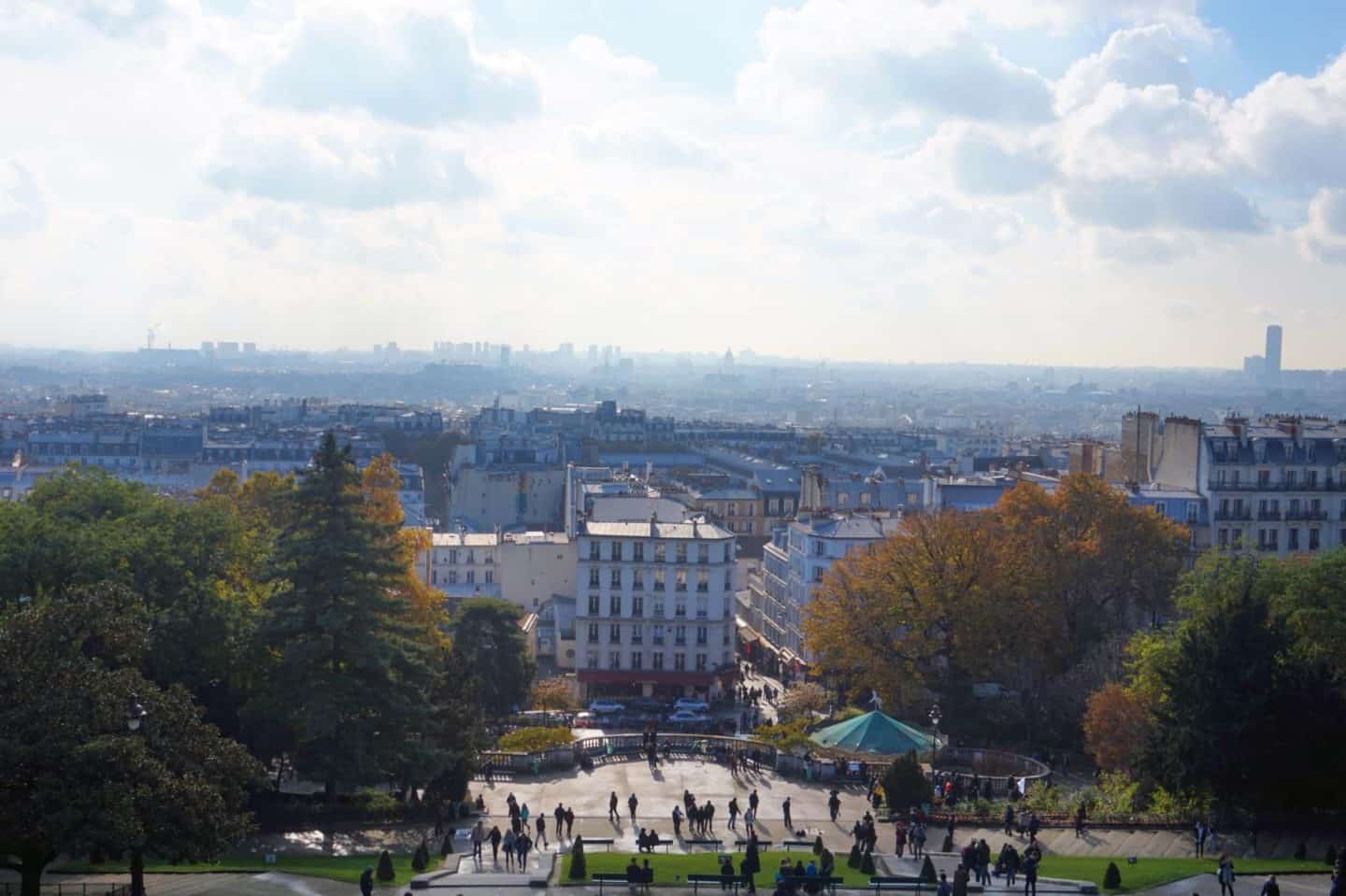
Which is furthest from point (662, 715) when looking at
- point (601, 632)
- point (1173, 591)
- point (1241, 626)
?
point (1241, 626)

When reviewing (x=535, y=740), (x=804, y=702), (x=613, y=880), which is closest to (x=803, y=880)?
(x=613, y=880)

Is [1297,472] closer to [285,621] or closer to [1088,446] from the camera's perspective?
[1088,446]

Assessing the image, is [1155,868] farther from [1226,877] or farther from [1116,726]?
[1116,726]

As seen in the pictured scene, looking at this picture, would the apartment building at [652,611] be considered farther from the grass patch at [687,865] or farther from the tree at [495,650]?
the grass patch at [687,865]

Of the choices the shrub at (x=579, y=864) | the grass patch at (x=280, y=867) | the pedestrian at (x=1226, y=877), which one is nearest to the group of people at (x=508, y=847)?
the grass patch at (x=280, y=867)

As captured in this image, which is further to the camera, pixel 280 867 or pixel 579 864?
pixel 280 867

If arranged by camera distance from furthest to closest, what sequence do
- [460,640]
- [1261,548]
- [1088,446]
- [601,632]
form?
[1088,446], [1261,548], [601,632], [460,640]

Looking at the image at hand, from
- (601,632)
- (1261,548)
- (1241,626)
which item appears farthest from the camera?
(1261,548)
